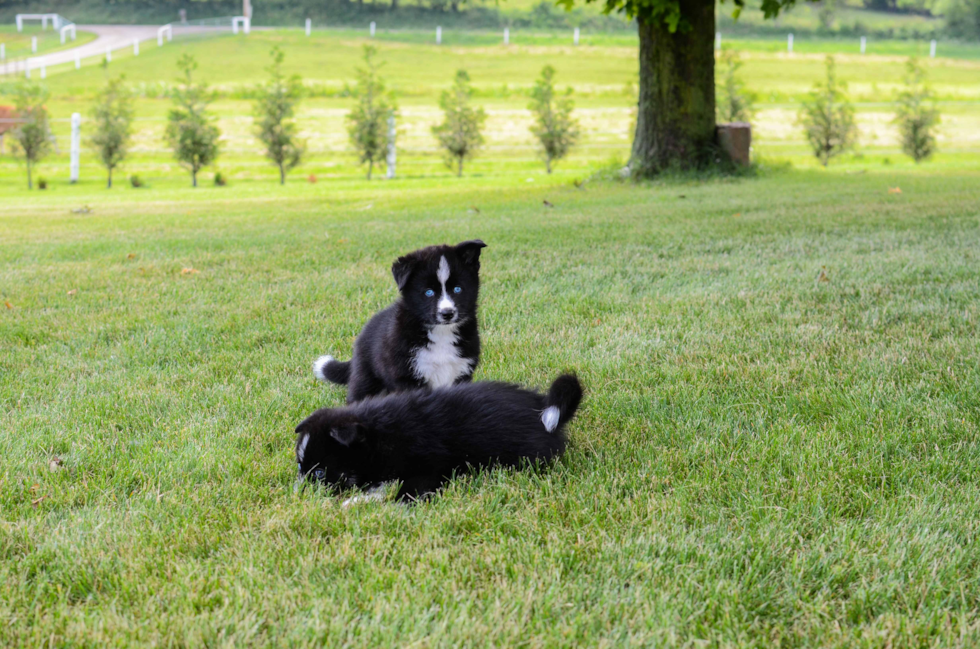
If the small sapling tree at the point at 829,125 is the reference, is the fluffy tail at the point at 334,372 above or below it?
below

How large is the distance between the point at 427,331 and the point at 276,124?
2052 cm

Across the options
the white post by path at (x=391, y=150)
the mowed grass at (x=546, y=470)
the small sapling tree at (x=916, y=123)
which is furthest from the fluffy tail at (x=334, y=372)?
the small sapling tree at (x=916, y=123)

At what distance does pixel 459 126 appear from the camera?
2320 centimetres

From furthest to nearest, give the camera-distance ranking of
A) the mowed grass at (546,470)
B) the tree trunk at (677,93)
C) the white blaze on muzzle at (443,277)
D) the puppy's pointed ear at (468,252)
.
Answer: the tree trunk at (677,93)
the puppy's pointed ear at (468,252)
the white blaze on muzzle at (443,277)
the mowed grass at (546,470)

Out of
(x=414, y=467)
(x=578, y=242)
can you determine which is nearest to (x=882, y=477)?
(x=414, y=467)

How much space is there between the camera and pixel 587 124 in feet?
105

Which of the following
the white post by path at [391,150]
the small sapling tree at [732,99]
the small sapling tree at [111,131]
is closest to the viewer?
the small sapling tree at [732,99]

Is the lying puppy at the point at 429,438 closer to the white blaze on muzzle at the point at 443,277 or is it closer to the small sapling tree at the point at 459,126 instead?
the white blaze on muzzle at the point at 443,277

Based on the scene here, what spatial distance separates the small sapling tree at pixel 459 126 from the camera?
76.0 ft

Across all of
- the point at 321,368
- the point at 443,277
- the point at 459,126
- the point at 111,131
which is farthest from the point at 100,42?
the point at 443,277

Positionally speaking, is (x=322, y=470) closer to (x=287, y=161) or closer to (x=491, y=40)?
(x=287, y=161)

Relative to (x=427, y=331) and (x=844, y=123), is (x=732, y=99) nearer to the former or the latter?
(x=844, y=123)

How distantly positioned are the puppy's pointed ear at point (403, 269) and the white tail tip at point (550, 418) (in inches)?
42.2

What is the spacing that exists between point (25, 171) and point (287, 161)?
30.7ft
